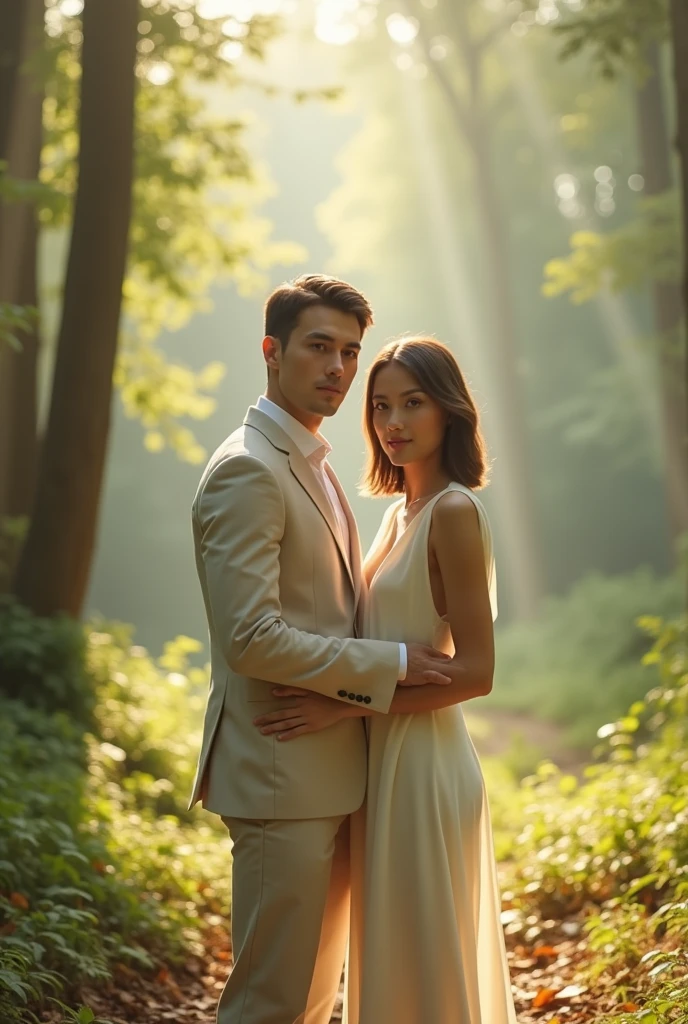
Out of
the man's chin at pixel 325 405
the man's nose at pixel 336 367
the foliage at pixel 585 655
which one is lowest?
the man's chin at pixel 325 405

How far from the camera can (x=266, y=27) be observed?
32.0 ft

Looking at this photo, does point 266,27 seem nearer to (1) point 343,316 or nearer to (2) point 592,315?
(1) point 343,316

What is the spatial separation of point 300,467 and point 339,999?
10.1 ft

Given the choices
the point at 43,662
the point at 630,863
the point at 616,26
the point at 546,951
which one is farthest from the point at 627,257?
the point at 546,951

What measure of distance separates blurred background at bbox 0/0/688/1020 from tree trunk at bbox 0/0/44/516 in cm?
3

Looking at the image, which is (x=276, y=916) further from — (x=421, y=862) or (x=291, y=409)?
(x=291, y=409)

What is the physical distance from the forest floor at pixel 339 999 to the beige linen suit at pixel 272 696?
4.10 ft

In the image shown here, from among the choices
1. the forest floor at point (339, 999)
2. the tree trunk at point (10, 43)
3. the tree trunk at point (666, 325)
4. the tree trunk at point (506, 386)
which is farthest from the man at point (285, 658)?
the tree trunk at point (506, 386)

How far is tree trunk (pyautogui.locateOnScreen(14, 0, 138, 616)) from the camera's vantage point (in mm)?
8461

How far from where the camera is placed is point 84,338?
8.51 metres

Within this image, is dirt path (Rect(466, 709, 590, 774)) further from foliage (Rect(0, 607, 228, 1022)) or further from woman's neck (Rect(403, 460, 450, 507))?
woman's neck (Rect(403, 460, 450, 507))

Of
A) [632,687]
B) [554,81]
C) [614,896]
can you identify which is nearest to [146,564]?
[554,81]

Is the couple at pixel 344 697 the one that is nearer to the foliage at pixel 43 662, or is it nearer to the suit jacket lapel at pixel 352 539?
the suit jacket lapel at pixel 352 539

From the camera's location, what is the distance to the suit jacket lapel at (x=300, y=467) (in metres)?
3.66
